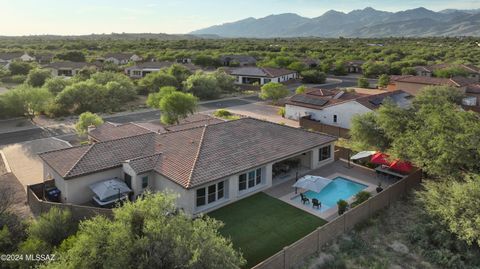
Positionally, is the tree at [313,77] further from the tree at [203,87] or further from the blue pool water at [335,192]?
the blue pool water at [335,192]

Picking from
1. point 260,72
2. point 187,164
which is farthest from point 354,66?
point 187,164

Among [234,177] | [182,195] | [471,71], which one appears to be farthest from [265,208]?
[471,71]

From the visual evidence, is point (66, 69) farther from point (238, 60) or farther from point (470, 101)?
point (470, 101)

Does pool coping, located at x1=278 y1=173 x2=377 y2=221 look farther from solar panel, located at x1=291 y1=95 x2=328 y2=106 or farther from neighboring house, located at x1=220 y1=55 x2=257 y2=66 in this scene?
neighboring house, located at x1=220 y1=55 x2=257 y2=66

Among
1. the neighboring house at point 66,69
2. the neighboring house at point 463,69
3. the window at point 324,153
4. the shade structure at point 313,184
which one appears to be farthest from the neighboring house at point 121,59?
the shade structure at point 313,184

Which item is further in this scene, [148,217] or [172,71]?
[172,71]

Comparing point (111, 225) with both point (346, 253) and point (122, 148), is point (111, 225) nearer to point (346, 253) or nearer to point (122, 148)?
Result: point (346, 253)

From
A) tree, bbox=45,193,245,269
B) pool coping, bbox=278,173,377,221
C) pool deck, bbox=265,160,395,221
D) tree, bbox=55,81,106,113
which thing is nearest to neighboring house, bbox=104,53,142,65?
tree, bbox=55,81,106,113
